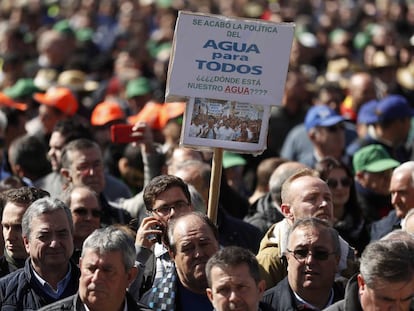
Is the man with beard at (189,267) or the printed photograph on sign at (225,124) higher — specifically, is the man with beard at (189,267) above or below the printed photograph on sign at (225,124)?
below

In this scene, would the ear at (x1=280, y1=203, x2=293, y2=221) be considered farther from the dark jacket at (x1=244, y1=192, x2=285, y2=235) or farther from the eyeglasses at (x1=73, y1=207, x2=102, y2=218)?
the eyeglasses at (x1=73, y1=207, x2=102, y2=218)

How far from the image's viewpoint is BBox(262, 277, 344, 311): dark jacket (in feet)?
24.2

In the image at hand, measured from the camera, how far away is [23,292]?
766cm

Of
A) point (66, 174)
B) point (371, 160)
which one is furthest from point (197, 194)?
point (371, 160)

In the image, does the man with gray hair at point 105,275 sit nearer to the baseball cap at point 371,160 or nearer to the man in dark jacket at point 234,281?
the man in dark jacket at point 234,281

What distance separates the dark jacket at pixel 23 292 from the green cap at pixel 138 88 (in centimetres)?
765

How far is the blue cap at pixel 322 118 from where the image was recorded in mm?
12297

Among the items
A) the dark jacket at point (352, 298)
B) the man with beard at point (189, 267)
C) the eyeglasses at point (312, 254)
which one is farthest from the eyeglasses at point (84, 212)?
the dark jacket at point (352, 298)

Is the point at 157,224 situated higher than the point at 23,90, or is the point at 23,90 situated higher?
the point at 23,90

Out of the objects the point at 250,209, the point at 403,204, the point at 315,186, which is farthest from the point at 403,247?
the point at 250,209

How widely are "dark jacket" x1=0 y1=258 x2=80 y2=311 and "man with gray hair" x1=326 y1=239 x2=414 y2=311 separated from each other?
2.00 meters

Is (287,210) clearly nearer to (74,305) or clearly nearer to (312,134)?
(74,305)

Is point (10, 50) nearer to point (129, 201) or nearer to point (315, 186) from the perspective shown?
point (129, 201)

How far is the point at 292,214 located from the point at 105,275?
5.53 feet
